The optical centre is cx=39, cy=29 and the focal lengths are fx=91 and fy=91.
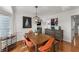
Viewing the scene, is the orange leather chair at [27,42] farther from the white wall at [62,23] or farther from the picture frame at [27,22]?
the picture frame at [27,22]

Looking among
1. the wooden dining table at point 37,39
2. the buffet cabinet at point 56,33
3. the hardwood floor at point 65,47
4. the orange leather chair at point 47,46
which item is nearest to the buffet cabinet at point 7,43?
the hardwood floor at point 65,47

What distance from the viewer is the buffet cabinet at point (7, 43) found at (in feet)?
4.51

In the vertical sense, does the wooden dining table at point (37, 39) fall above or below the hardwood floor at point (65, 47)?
above

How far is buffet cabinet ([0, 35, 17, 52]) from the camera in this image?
1.37 meters

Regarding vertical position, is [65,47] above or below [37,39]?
below

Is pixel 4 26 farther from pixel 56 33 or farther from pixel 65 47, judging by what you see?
pixel 65 47

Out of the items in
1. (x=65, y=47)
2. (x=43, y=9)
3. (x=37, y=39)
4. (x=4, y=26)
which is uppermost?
(x=43, y=9)

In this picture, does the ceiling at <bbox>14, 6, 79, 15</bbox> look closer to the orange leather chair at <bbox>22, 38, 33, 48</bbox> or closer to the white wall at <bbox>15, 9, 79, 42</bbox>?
the white wall at <bbox>15, 9, 79, 42</bbox>

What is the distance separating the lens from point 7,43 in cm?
138

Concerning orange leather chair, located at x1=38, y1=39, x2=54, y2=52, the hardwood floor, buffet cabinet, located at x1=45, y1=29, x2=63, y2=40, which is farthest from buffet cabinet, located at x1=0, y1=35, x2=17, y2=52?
buffet cabinet, located at x1=45, y1=29, x2=63, y2=40

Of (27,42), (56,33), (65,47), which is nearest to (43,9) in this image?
(56,33)
